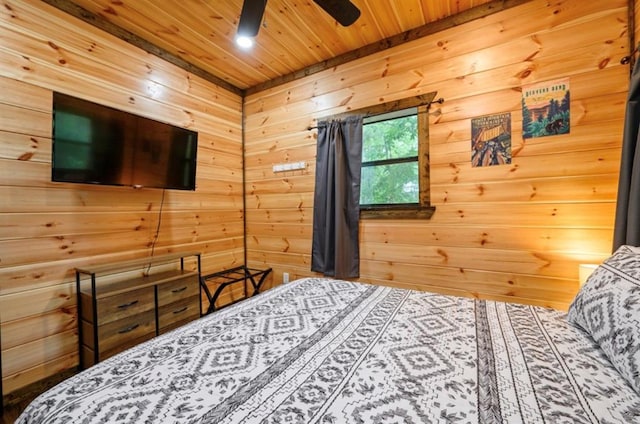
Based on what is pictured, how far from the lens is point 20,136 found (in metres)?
1.90

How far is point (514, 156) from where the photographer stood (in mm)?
Answer: 2135

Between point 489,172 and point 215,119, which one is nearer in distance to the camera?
point 489,172

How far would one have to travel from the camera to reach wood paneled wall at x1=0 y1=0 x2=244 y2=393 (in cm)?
186

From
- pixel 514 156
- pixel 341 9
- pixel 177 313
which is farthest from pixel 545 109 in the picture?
pixel 177 313

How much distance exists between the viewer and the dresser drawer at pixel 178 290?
2340 mm

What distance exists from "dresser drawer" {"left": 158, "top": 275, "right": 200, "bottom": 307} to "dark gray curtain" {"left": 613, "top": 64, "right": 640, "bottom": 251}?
3.04 meters

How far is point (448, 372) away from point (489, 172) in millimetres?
1788

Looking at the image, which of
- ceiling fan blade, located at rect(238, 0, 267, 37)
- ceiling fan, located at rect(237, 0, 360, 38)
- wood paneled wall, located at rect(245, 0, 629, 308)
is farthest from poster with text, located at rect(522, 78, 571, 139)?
ceiling fan blade, located at rect(238, 0, 267, 37)

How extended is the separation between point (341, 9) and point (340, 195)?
1.55 metres

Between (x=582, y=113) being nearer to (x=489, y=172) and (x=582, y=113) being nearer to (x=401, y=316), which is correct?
(x=489, y=172)

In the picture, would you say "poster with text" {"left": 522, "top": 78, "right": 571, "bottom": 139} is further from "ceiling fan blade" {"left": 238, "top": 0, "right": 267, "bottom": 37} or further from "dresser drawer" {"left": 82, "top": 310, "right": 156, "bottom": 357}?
"dresser drawer" {"left": 82, "top": 310, "right": 156, "bottom": 357}

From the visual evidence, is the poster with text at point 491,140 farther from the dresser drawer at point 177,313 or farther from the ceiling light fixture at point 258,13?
the dresser drawer at point 177,313

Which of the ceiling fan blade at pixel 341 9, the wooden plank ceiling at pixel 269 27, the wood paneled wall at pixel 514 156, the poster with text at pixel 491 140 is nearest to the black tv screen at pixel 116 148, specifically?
the wooden plank ceiling at pixel 269 27

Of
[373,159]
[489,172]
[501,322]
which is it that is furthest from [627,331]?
[373,159]
